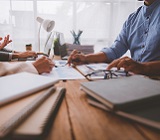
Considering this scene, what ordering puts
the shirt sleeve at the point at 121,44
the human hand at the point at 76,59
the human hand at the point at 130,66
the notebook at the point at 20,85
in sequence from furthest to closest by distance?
1. the shirt sleeve at the point at 121,44
2. the human hand at the point at 76,59
3. the human hand at the point at 130,66
4. the notebook at the point at 20,85

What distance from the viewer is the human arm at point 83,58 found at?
1227mm

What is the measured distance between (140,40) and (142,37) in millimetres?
26

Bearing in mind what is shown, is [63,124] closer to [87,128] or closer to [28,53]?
[87,128]

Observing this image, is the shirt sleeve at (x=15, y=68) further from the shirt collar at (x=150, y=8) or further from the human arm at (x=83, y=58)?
the shirt collar at (x=150, y=8)

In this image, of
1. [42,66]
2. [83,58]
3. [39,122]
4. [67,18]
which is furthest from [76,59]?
[67,18]

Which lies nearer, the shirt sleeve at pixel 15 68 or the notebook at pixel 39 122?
the notebook at pixel 39 122

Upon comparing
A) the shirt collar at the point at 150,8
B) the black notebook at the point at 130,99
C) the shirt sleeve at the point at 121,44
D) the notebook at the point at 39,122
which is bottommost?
the notebook at the point at 39,122

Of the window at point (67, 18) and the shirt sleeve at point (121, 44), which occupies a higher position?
the window at point (67, 18)

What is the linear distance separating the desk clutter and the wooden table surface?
2 cm

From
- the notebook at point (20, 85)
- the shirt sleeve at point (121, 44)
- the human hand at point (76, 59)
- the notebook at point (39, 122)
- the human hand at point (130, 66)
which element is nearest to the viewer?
the notebook at point (39, 122)

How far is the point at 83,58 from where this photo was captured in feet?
4.13

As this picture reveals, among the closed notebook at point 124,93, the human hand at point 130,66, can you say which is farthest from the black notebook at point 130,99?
the human hand at point 130,66

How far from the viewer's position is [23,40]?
2338 mm

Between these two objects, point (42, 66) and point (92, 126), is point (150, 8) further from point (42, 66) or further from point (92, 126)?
point (92, 126)
